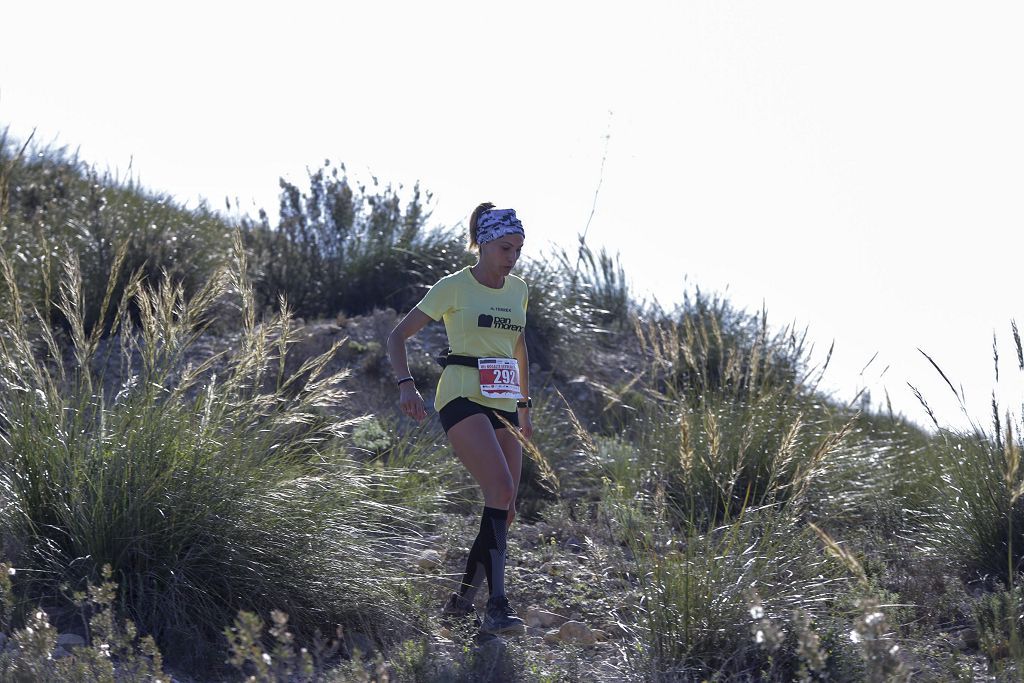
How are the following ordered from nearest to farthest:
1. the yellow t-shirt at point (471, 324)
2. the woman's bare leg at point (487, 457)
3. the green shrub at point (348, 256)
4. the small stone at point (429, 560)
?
the woman's bare leg at point (487, 457), the yellow t-shirt at point (471, 324), the small stone at point (429, 560), the green shrub at point (348, 256)

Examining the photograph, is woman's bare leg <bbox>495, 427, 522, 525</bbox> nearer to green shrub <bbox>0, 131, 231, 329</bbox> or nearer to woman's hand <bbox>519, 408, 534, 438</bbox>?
woman's hand <bbox>519, 408, 534, 438</bbox>

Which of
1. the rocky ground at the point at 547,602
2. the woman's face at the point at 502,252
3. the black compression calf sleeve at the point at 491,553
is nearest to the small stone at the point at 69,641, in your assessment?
the rocky ground at the point at 547,602

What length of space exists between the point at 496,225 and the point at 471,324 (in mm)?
507

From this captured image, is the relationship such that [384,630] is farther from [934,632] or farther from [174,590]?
[934,632]

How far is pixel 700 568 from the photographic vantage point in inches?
182

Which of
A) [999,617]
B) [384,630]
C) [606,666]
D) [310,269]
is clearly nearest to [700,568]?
[606,666]

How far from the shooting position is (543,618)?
5.91 m

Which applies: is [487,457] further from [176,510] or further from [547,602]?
[176,510]

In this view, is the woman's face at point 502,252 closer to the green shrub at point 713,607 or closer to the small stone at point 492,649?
the green shrub at point 713,607

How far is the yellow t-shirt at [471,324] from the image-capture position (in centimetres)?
533

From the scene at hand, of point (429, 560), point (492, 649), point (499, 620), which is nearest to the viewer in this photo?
point (492, 649)

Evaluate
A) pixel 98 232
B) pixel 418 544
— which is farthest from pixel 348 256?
pixel 418 544

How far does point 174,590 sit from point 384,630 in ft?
3.24

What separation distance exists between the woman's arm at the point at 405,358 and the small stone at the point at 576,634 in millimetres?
1361
